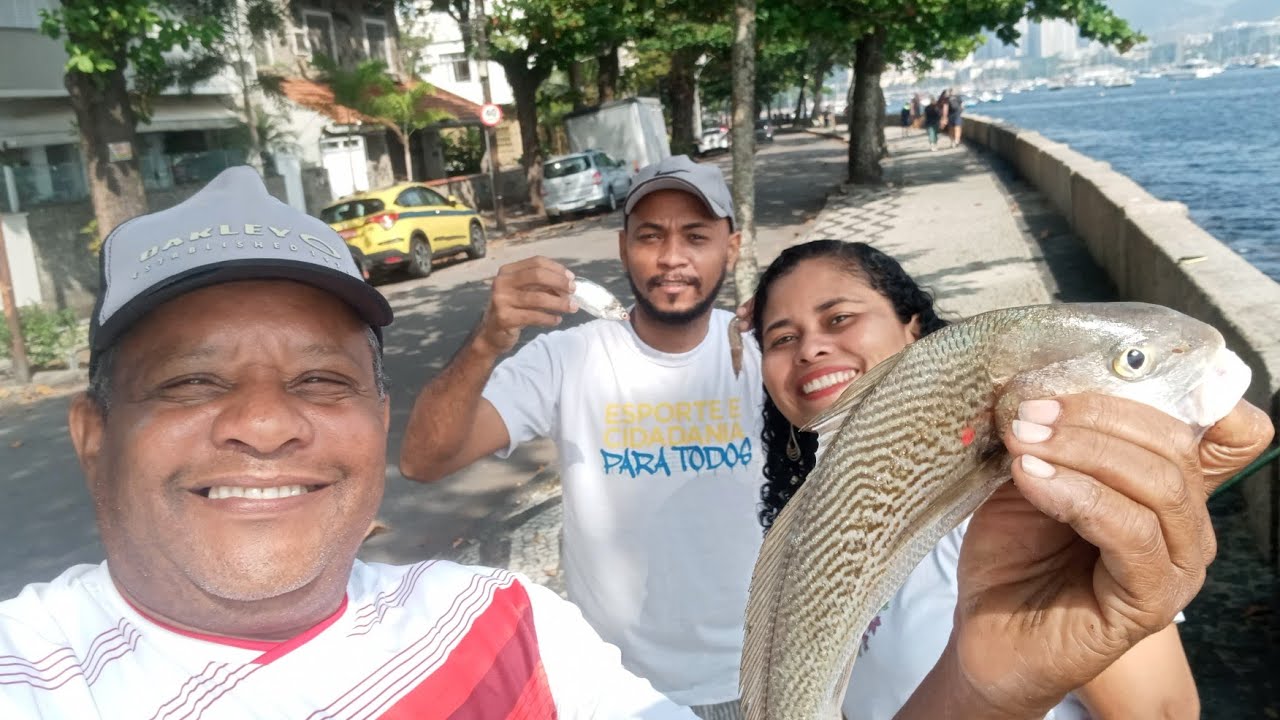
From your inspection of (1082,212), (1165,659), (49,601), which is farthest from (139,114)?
(1165,659)

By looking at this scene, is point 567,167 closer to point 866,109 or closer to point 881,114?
point 866,109

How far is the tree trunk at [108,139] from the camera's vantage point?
39.0 feet

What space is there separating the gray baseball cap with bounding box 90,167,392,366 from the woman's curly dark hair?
3.66ft

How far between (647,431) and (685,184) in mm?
909

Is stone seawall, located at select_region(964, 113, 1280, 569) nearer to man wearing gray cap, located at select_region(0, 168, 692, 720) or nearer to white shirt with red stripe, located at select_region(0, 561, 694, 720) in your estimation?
white shirt with red stripe, located at select_region(0, 561, 694, 720)

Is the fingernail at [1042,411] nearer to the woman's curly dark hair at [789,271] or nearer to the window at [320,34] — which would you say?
the woman's curly dark hair at [789,271]

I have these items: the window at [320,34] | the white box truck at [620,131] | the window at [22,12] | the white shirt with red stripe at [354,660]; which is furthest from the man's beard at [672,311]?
the window at [320,34]

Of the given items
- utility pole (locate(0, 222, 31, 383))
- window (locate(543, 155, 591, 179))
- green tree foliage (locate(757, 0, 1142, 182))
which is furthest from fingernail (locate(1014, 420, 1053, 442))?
window (locate(543, 155, 591, 179))

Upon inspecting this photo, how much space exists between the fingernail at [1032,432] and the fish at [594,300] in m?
1.55

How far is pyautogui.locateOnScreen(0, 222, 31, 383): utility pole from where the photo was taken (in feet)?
36.6

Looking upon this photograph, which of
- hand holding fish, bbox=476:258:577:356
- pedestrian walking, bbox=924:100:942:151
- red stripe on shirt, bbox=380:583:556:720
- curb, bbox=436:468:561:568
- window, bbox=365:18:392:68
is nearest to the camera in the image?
red stripe on shirt, bbox=380:583:556:720

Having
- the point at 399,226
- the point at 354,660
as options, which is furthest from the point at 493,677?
the point at 399,226

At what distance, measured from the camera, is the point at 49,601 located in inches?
63.0

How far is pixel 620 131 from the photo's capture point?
103ft
